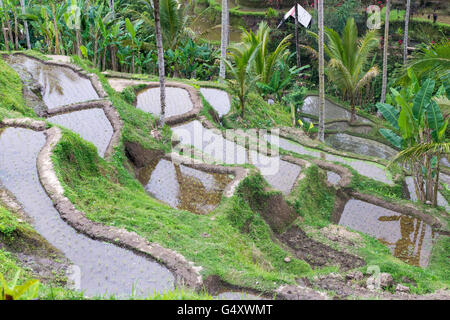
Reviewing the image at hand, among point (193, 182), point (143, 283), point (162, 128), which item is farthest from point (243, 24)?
point (143, 283)

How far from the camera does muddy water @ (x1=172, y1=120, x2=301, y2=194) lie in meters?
10.1

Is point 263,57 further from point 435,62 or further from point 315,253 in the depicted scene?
point 315,253

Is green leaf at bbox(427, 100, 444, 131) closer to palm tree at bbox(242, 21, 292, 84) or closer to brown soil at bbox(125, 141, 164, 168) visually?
brown soil at bbox(125, 141, 164, 168)

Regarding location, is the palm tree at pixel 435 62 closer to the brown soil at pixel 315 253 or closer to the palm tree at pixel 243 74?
the palm tree at pixel 243 74

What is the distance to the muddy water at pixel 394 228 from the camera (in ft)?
28.2

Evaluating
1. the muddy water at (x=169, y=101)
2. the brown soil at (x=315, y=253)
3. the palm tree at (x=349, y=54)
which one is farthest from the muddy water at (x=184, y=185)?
the palm tree at (x=349, y=54)

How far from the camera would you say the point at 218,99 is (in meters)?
14.1

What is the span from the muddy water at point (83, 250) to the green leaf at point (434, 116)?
19.2ft

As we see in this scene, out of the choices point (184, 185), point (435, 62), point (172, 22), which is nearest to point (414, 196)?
point (435, 62)

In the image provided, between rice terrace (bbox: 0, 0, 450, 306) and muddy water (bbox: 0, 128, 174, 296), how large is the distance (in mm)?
22

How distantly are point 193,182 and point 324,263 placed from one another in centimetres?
285

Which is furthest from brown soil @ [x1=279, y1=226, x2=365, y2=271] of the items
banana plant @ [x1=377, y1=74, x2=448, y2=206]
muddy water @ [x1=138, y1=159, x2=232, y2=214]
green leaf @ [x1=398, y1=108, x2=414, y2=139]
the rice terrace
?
green leaf @ [x1=398, y1=108, x2=414, y2=139]

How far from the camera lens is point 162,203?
805 cm
